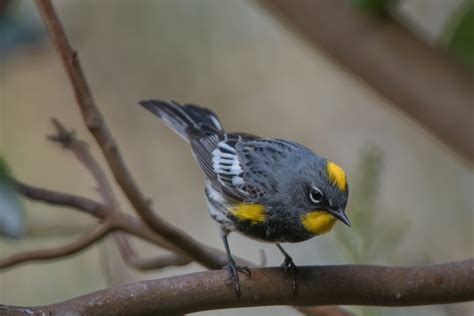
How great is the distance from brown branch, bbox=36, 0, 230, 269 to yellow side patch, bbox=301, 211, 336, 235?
14.1 inches

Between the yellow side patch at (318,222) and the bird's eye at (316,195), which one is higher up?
the bird's eye at (316,195)

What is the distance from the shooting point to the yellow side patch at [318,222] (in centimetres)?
259

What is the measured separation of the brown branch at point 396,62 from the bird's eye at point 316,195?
3.34 feet

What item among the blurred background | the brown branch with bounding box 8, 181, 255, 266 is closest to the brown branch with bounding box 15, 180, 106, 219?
the brown branch with bounding box 8, 181, 255, 266

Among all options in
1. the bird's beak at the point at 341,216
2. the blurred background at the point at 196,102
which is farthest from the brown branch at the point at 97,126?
the blurred background at the point at 196,102

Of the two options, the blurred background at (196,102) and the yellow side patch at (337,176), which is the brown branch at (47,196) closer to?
the yellow side patch at (337,176)

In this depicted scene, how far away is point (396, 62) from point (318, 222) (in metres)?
1.19

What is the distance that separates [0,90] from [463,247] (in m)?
2.85

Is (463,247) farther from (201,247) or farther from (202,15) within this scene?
(201,247)

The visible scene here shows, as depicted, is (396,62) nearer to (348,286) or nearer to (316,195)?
(316,195)

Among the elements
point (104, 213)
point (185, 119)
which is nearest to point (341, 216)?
point (104, 213)

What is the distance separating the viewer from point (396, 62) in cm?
355

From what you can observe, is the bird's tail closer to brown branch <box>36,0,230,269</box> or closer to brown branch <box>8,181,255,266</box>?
brown branch <box>8,181,255,266</box>

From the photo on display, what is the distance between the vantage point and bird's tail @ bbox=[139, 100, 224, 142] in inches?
128
